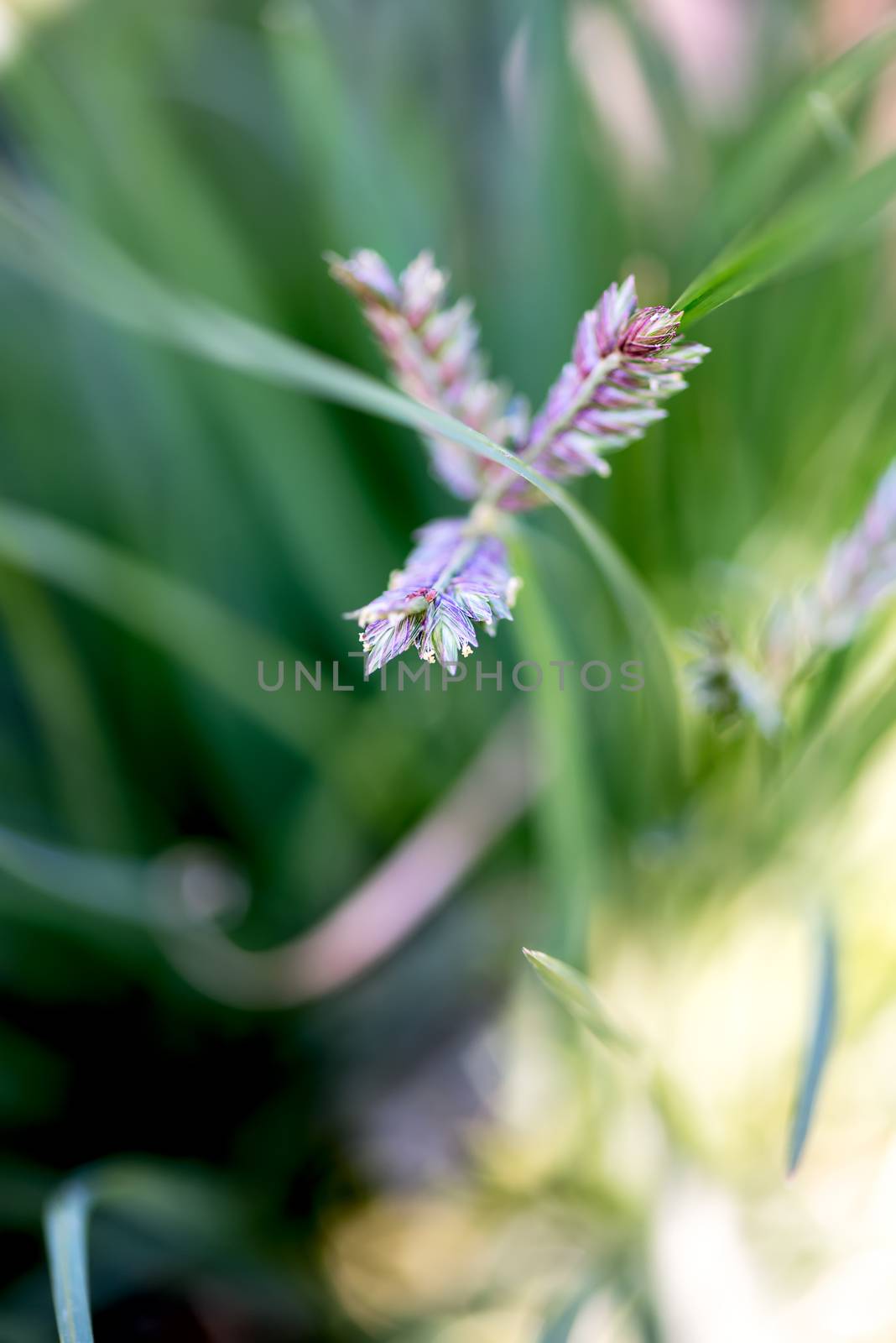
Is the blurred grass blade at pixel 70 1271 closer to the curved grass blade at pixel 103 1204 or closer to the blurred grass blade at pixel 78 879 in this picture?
the curved grass blade at pixel 103 1204

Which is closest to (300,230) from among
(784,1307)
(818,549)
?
(818,549)

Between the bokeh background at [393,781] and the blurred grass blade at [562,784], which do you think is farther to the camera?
the bokeh background at [393,781]

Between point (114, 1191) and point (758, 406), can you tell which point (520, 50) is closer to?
point (758, 406)

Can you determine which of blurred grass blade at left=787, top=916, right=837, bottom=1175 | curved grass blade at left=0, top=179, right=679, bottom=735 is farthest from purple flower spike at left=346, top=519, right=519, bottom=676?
blurred grass blade at left=787, top=916, right=837, bottom=1175

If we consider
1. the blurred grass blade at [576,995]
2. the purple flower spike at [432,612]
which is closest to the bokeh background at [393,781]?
the blurred grass blade at [576,995]

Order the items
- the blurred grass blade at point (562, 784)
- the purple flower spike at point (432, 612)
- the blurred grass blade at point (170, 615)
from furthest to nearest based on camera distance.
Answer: the blurred grass blade at point (170, 615) → the blurred grass blade at point (562, 784) → the purple flower spike at point (432, 612)

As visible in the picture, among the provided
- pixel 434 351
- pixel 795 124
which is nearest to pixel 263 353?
pixel 434 351

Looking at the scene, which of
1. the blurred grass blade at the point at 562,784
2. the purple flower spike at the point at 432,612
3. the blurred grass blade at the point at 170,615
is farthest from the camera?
the blurred grass blade at the point at 170,615
